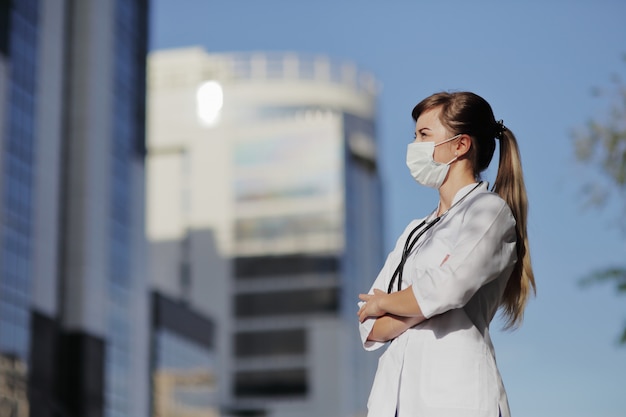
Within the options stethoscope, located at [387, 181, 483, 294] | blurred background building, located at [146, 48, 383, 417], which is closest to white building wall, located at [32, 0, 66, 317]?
stethoscope, located at [387, 181, 483, 294]

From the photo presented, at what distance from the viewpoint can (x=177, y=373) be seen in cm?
6481

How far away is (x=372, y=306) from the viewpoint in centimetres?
336

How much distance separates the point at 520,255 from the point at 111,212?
162ft

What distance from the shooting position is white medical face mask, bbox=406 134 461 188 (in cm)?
344

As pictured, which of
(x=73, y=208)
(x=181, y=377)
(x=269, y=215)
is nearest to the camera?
(x=73, y=208)

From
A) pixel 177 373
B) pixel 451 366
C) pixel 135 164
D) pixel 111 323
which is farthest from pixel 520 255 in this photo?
pixel 177 373

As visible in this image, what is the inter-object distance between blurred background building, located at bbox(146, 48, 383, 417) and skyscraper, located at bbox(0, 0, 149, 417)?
4271 cm

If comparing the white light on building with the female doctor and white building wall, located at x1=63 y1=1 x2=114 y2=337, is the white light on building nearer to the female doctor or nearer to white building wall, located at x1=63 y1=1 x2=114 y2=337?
white building wall, located at x1=63 y1=1 x2=114 y2=337

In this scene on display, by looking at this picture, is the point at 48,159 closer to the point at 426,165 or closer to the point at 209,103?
the point at 426,165

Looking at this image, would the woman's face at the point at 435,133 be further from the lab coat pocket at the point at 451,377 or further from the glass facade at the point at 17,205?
the glass facade at the point at 17,205

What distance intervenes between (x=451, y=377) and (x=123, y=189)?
50.9 meters

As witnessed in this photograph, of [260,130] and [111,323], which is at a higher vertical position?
[260,130]

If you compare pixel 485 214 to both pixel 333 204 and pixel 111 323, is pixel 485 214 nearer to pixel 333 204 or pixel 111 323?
pixel 111 323

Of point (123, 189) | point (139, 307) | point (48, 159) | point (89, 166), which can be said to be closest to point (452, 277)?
point (48, 159)
